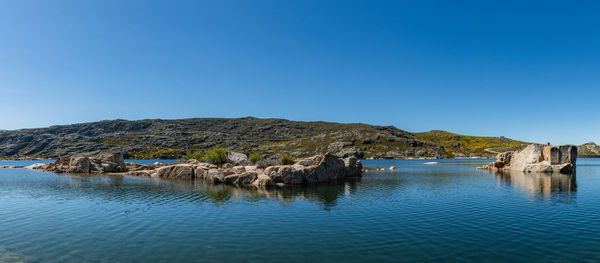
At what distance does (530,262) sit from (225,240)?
21437 millimetres

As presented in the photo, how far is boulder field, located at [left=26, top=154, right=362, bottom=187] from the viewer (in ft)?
223

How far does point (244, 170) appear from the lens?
261 ft

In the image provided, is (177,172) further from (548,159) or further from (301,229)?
(548,159)

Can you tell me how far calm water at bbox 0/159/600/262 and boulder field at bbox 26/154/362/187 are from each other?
19.5 m

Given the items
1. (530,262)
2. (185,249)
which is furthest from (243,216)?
(530,262)

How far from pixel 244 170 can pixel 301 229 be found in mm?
52311

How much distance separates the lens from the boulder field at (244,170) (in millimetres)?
68000

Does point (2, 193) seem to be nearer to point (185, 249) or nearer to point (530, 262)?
point (185, 249)

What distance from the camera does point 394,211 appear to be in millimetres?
37562

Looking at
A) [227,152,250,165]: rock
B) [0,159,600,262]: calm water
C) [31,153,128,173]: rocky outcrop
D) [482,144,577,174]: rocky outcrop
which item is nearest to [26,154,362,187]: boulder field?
[31,153,128,173]: rocky outcrop

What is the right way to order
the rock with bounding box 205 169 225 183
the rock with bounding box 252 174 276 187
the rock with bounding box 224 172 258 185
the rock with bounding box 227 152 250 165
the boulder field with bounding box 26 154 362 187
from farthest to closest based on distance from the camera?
1. the rock with bounding box 227 152 250 165
2. the rock with bounding box 205 169 225 183
3. the rock with bounding box 224 172 258 185
4. the boulder field with bounding box 26 154 362 187
5. the rock with bounding box 252 174 276 187

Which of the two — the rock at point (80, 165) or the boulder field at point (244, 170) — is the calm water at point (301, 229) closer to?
the boulder field at point (244, 170)

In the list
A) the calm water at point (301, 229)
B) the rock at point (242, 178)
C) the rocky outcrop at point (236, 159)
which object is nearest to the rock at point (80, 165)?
the rocky outcrop at point (236, 159)

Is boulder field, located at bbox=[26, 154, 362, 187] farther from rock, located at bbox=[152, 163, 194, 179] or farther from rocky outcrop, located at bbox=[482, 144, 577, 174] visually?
rocky outcrop, located at bbox=[482, 144, 577, 174]
